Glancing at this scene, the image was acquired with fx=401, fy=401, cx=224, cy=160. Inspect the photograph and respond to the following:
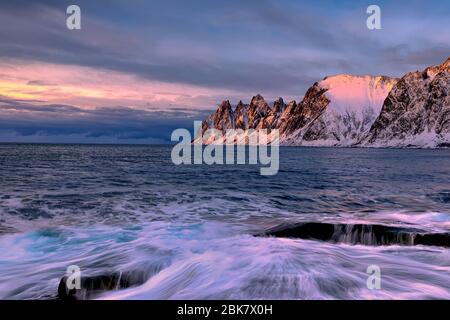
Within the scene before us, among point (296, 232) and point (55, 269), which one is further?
point (296, 232)

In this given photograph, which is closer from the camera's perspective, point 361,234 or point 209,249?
point 209,249

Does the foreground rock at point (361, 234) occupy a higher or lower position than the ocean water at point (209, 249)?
higher

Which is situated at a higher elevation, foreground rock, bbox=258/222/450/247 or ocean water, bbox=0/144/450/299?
foreground rock, bbox=258/222/450/247

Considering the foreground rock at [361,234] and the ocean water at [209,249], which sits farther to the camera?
the foreground rock at [361,234]

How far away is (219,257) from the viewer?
35.7ft

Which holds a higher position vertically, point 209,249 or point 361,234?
point 361,234

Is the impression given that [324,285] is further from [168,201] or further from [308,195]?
[308,195]

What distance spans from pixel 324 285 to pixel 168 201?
1642cm

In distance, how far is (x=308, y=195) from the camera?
88.3ft

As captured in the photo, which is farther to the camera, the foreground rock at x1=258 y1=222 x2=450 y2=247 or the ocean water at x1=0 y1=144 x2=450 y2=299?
the foreground rock at x1=258 y1=222 x2=450 y2=247
